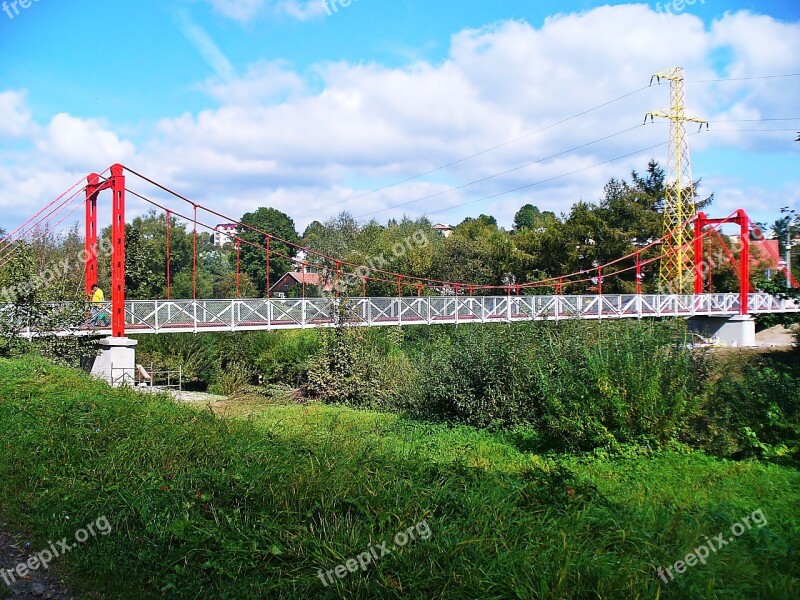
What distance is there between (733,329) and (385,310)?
1816cm

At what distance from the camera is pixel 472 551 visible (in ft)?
11.8

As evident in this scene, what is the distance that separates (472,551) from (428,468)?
5.21 feet

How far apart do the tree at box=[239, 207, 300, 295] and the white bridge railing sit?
30258 millimetres

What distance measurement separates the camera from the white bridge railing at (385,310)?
57.5 ft

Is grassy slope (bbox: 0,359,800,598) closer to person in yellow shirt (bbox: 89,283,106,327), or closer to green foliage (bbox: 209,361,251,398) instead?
person in yellow shirt (bbox: 89,283,106,327)

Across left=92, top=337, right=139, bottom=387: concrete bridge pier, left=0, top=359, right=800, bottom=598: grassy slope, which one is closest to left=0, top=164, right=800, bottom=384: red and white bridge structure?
left=92, top=337, right=139, bottom=387: concrete bridge pier

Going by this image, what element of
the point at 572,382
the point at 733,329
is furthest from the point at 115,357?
the point at 733,329

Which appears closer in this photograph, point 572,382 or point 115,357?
point 572,382

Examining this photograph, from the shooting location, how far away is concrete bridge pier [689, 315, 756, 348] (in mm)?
29266

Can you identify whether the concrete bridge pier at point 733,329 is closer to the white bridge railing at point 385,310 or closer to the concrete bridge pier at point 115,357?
the white bridge railing at point 385,310

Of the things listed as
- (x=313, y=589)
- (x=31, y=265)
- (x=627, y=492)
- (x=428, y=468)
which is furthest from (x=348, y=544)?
(x=31, y=265)

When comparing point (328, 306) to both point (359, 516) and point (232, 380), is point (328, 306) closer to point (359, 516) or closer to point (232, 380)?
point (232, 380)

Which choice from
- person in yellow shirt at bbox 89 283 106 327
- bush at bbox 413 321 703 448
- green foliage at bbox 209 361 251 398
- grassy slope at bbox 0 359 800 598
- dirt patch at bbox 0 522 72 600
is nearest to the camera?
grassy slope at bbox 0 359 800 598

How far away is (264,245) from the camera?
56.4m
